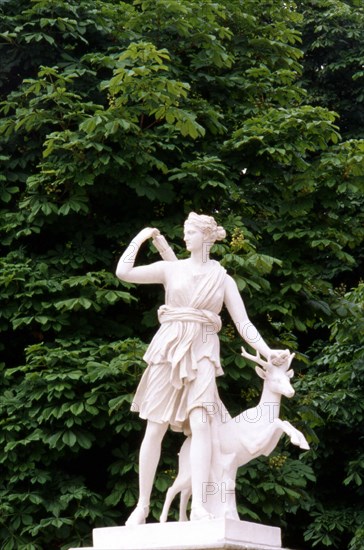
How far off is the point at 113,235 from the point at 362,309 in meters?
3.42

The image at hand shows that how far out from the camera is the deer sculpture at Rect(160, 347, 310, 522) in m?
11.8

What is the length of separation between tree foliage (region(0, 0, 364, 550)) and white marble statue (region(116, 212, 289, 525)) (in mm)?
2967

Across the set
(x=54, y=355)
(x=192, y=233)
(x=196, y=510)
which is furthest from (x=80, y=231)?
(x=196, y=510)

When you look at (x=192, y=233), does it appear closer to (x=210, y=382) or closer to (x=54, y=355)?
(x=210, y=382)

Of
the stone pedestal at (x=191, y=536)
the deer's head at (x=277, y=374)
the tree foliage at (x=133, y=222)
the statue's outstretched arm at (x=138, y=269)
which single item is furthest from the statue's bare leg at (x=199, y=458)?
the tree foliage at (x=133, y=222)

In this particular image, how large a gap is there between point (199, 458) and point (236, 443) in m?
0.46

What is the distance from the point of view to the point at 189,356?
39.4ft

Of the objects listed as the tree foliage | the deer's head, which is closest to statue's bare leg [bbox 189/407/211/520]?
the deer's head

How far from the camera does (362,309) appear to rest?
58.7 feet

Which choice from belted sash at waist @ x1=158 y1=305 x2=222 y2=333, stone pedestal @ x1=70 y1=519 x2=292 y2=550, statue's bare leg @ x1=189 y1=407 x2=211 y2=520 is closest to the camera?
stone pedestal @ x1=70 y1=519 x2=292 y2=550

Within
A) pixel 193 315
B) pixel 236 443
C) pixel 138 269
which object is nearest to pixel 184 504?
pixel 236 443

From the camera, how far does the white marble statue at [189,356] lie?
39.0 feet

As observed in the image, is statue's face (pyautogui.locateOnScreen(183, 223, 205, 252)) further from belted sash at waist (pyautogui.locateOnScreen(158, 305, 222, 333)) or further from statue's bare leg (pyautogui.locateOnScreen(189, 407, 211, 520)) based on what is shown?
statue's bare leg (pyautogui.locateOnScreen(189, 407, 211, 520))

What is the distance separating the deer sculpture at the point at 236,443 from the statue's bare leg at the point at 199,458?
0.36ft
